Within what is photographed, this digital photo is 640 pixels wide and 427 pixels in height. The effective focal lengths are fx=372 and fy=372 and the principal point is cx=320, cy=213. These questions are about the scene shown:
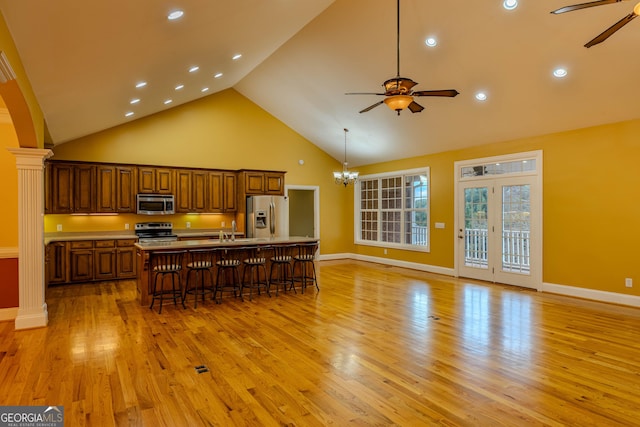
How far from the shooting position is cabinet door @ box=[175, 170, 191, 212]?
8312mm

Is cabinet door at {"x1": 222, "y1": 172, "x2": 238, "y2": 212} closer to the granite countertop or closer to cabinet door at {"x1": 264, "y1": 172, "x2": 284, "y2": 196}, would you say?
cabinet door at {"x1": 264, "y1": 172, "x2": 284, "y2": 196}

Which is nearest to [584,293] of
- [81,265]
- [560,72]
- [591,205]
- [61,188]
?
[591,205]

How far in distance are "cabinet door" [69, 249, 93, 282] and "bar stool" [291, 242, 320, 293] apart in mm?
4004

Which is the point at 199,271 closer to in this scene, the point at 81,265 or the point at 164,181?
the point at 81,265

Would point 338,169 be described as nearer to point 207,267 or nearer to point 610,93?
point 207,267

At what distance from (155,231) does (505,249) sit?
7.14 meters

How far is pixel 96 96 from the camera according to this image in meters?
5.09

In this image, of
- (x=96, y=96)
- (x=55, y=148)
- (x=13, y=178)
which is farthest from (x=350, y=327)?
(x=55, y=148)

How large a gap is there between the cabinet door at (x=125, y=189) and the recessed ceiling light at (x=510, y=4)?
7175 mm

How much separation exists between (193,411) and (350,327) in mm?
2311

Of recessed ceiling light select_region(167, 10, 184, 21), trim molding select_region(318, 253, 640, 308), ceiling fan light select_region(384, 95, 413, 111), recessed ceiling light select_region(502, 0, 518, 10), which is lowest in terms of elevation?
trim molding select_region(318, 253, 640, 308)

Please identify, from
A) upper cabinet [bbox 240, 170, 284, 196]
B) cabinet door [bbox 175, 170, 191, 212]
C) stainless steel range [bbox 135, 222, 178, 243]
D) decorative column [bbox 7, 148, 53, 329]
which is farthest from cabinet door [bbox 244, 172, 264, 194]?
decorative column [bbox 7, 148, 53, 329]

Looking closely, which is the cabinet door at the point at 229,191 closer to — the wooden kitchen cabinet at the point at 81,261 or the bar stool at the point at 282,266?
the bar stool at the point at 282,266

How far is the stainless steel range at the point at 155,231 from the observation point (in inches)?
309
